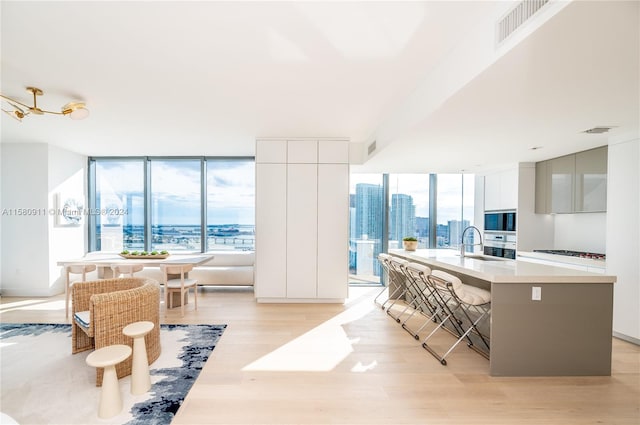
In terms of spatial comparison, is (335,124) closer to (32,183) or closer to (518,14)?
(518,14)

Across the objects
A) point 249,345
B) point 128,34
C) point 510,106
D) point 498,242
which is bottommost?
point 249,345

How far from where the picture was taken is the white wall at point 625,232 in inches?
131

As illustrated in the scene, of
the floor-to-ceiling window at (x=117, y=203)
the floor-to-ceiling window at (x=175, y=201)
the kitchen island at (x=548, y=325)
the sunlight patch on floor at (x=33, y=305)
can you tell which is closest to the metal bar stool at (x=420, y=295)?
the kitchen island at (x=548, y=325)

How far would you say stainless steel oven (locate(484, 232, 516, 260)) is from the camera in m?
5.07

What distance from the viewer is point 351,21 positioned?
2.01 metres

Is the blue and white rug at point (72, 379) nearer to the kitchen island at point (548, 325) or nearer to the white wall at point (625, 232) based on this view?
the kitchen island at point (548, 325)

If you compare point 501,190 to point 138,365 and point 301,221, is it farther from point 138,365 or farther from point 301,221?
point 138,365

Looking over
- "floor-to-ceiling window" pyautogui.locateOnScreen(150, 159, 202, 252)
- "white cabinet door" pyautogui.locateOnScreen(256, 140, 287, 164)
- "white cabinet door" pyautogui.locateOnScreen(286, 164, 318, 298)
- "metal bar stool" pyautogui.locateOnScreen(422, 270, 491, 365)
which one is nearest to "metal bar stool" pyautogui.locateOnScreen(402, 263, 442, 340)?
"metal bar stool" pyautogui.locateOnScreen(422, 270, 491, 365)

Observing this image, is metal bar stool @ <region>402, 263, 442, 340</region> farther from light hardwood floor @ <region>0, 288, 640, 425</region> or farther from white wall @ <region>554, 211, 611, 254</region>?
white wall @ <region>554, 211, 611, 254</region>

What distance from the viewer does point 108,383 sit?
2105 mm

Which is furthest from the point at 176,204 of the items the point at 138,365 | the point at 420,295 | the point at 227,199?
the point at 420,295

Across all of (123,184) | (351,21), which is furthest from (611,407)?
(123,184)

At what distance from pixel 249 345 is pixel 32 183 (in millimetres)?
5025

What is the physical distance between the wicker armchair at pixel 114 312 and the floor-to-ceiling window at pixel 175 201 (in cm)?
320
